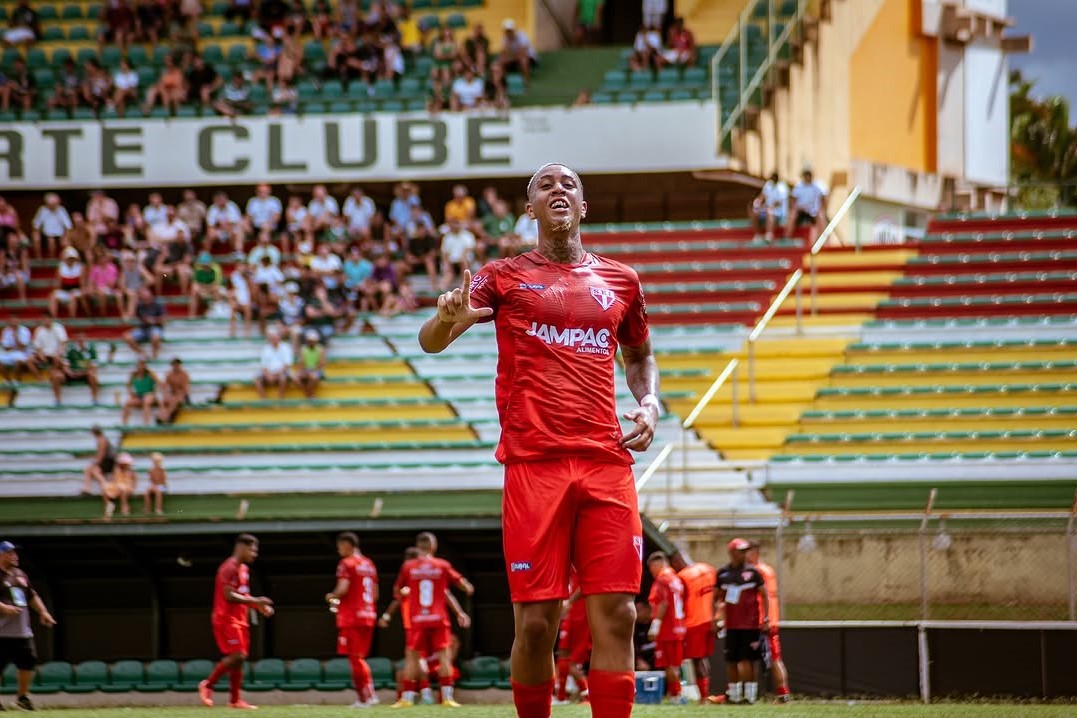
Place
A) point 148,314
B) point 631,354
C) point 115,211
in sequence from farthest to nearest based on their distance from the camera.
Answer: point 115,211
point 148,314
point 631,354

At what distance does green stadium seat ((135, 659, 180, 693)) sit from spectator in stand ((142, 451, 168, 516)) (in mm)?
2107

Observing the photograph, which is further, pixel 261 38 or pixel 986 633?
pixel 261 38

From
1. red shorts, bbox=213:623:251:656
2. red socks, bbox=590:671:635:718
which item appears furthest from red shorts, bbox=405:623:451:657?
red socks, bbox=590:671:635:718

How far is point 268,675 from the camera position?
21.3 m

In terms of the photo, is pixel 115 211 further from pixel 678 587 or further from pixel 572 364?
pixel 572 364

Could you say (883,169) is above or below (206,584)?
above

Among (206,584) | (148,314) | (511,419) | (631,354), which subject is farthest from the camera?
(148,314)

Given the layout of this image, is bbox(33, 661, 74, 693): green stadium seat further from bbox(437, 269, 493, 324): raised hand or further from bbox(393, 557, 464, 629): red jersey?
bbox(437, 269, 493, 324): raised hand

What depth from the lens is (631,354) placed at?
301 inches

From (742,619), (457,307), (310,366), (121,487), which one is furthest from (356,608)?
(457,307)

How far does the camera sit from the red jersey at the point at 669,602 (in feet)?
55.8

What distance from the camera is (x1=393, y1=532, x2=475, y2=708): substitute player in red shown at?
18.2 m

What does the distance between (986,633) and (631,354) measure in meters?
10.5

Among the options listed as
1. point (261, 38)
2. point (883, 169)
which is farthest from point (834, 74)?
point (261, 38)
